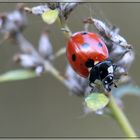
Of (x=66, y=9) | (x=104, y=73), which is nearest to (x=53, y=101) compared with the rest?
(x=104, y=73)

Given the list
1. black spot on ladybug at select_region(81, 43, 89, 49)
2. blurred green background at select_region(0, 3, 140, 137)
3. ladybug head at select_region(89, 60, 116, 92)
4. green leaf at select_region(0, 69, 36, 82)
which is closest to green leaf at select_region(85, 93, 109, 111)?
ladybug head at select_region(89, 60, 116, 92)

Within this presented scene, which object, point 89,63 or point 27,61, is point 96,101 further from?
point 27,61

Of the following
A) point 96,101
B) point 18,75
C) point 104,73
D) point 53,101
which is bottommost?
point 96,101

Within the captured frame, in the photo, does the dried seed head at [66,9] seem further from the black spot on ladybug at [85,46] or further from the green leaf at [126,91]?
the green leaf at [126,91]

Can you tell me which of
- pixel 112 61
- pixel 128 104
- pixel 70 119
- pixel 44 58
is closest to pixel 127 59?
pixel 112 61

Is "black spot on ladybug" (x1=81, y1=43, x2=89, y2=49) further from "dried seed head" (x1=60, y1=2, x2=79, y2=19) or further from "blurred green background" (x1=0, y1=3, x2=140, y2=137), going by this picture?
"blurred green background" (x1=0, y1=3, x2=140, y2=137)

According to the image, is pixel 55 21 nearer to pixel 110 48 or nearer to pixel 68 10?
pixel 68 10
